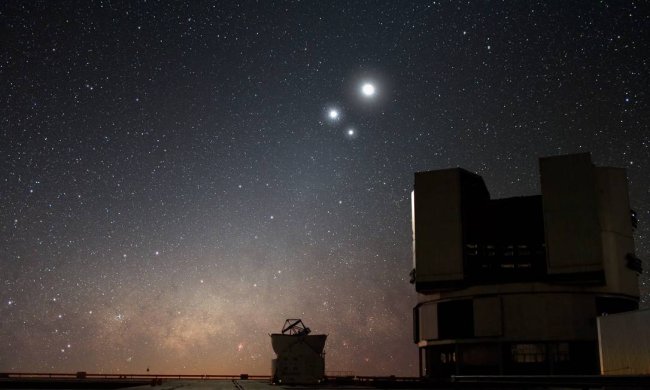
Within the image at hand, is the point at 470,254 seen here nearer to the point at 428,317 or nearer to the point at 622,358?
the point at 428,317

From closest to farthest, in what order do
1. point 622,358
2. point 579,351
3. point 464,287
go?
1. point 622,358
2. point 579,351
3. point 464,287

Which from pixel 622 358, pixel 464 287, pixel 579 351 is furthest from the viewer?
pixel 464 287

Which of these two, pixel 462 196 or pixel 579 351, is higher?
pixel 462 196

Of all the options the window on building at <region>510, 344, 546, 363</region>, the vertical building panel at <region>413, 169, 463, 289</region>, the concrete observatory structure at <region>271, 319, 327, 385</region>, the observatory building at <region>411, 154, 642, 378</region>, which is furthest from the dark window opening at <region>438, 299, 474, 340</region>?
the concrete observatory structure at <region>271, 319, 327, 385</region>

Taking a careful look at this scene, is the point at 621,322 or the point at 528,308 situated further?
the point at 528,308

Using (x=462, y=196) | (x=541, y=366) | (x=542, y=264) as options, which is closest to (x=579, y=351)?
(x=541, y=366)

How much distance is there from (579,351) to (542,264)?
10180 millimetres

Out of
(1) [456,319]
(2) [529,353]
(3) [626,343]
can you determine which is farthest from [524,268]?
(3) [626,343]

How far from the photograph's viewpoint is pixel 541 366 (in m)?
67.9

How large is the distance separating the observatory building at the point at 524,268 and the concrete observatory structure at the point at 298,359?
1994cm

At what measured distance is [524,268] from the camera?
7100cm

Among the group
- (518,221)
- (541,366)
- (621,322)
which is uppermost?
(518,221)

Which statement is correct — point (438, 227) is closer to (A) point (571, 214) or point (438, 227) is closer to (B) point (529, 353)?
(A) point (571, 214)

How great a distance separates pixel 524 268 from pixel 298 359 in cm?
3023
